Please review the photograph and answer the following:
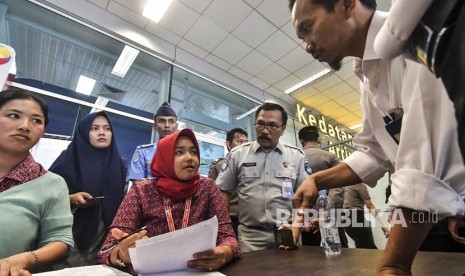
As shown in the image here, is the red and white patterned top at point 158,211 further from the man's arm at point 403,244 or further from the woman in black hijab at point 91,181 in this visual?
the man's arm at point 403,244

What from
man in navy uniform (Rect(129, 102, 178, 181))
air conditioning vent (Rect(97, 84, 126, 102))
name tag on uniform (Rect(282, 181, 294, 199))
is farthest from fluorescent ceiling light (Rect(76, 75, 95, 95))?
name tag on uniform (Rect(282, 181, 294, 199))

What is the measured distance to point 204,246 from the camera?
29.4 inches

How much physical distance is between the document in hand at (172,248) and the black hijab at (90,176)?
3.07 ft

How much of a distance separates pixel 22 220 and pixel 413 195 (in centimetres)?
128

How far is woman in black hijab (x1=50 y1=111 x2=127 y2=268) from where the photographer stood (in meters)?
1.36

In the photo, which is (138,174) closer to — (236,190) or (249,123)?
(236,190)

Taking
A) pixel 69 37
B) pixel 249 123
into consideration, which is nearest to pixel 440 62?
pixel 69 37

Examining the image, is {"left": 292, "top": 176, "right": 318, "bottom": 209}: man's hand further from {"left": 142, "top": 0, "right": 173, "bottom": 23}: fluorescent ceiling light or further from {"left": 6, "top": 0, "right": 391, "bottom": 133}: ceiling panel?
{"left": 142, "top": 0, "right": 173, "bottom": 23}: fluorescent ceiling light

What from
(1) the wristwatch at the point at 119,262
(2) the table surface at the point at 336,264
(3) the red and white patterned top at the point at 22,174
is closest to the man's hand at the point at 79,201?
(3) the red and white patterned top at the point at 22,174

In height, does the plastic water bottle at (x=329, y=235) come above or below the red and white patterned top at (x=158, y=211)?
below

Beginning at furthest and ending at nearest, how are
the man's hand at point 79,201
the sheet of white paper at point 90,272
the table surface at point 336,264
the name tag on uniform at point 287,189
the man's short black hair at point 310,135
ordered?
1. the man's short black hair at point 310,135
2. the name tag on uniform at point 287,189
3. the man's hand at point 79,201
4. the sheet of white paper at point 90,272
5. the table surface at point 336,264

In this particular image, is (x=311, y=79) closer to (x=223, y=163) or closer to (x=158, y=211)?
(x=223, y=163)

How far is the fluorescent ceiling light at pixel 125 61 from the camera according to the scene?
12.5 feet

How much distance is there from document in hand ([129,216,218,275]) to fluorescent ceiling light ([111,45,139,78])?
3734 mm
